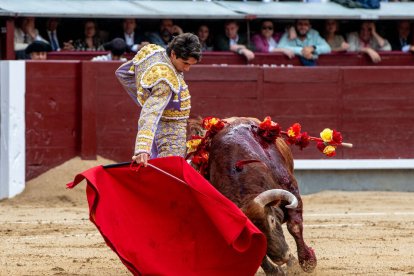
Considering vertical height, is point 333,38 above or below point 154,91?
below

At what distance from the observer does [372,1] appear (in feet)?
37.5

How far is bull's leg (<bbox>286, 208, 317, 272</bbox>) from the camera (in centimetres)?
541

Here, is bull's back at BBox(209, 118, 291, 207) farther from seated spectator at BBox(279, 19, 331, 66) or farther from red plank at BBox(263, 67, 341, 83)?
seated spectator at BBox(279, 19, 331, 66)

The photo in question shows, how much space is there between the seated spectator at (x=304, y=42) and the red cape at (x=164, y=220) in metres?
5.50

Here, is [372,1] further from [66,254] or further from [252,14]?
[66,254]

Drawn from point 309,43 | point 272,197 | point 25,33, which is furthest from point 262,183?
point 309,43

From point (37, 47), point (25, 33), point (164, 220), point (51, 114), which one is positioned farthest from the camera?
point (25, 33)

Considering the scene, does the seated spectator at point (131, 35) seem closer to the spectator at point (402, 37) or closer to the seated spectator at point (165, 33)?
the seated spectator at point (165, 33)

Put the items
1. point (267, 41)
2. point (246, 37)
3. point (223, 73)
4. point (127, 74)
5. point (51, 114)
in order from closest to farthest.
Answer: point (127, 74) < point (51, 114) < point (223, 73) < point (267, 41) < point (246, 37)

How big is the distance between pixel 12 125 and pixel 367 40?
3.93 metres

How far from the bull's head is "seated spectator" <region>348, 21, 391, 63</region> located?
20.7 ft

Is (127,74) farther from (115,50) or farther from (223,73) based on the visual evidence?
(223,73)

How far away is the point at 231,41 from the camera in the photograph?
34.9 ft

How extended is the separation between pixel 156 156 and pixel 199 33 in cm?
506
